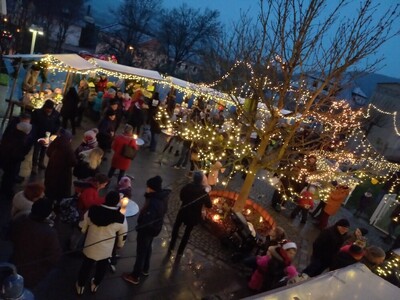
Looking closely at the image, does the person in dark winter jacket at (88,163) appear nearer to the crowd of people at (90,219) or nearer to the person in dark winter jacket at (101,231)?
the crowd of people at (90,219)

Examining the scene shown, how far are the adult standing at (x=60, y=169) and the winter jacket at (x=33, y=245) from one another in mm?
2329

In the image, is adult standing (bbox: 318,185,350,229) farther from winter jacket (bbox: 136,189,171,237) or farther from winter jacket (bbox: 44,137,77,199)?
winter jacket (bbox: 44,137,77,199)

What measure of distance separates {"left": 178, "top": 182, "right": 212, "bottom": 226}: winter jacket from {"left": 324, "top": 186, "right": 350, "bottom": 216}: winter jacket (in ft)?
17.1

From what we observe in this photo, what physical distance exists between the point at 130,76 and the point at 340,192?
11237 millimetres

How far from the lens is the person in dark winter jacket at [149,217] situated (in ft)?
17.2

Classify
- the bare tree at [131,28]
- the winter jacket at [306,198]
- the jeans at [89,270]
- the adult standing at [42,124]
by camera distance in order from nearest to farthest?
the jeans at [89,270], the adult standing at [42,124], the winter jacket at [306,198], the bare tree at [131,28]

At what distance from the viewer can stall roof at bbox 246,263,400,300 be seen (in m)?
2.66

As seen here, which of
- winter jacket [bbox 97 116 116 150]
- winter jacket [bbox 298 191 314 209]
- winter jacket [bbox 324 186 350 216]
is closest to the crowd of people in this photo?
winter jacket [bbox 97 116 116 150]

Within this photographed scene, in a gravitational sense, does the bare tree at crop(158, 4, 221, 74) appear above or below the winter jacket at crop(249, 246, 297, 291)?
above

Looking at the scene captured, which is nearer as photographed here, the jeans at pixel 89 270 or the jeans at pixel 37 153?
the jeans at pixel 89 270

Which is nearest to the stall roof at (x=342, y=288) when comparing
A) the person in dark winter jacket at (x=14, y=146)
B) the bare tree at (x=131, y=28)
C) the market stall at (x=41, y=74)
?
the person in dark winter jacket at (x=14, y=146)

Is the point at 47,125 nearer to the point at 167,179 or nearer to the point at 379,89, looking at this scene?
the point at 167,179

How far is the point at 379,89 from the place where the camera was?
37.3 m

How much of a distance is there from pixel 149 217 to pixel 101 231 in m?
0.86
